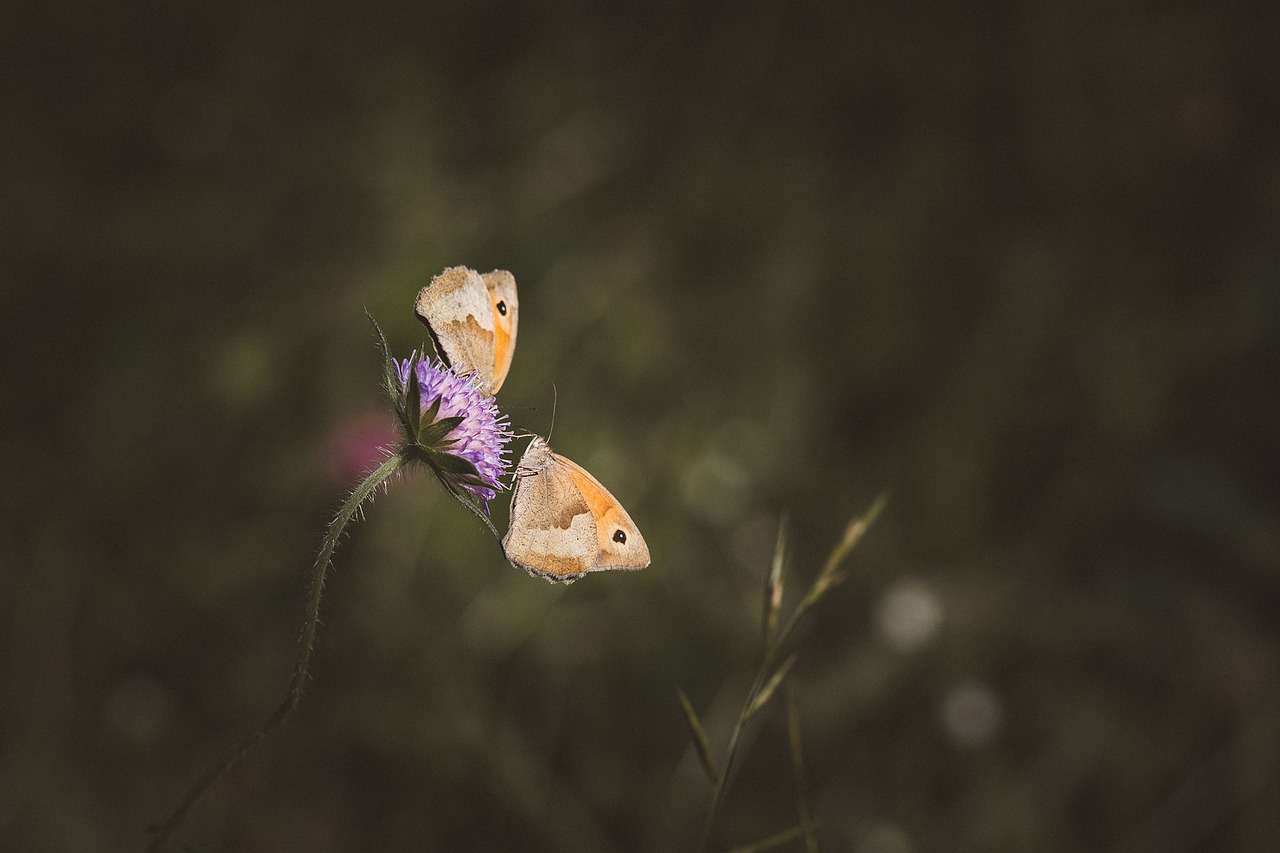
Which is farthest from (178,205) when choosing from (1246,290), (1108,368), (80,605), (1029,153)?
(1246,290)

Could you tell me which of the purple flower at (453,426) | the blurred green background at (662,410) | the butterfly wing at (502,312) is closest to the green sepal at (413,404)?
the purple flower at (453,426)

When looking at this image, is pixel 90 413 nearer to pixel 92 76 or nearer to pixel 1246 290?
pixel 92 76

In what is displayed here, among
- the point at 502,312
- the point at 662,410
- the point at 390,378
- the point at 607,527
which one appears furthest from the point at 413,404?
the point at 662,410

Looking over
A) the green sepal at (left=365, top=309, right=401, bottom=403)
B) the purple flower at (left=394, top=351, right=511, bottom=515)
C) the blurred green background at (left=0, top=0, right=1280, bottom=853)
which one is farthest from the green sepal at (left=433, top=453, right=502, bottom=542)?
the blurred green background at (left=0, top=0, right=1280, bottom=853)

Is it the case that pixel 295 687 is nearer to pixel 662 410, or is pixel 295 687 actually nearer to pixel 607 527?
pixel 607 527

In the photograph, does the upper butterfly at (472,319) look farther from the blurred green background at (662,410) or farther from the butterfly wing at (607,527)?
the blurred green background at (662,410)

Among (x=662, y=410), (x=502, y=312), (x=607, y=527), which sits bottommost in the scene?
(x=662, y=410)

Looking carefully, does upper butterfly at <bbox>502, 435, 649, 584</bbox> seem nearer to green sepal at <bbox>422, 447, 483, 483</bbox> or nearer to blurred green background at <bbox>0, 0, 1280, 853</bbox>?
green sepal at <bbox>422, 447, 483, 483</bbox>
